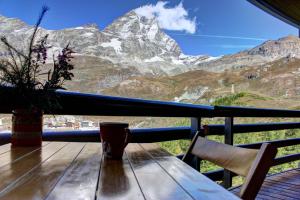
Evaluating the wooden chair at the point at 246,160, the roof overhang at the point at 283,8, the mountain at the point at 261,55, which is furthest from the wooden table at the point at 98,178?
the roof overhang at the point at 283,8

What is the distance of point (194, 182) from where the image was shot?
0.79m

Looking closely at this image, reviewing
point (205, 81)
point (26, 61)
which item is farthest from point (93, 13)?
point (26, 61)

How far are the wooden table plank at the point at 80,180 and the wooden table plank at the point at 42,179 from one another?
18 mm

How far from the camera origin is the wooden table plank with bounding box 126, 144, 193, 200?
26.7 inches

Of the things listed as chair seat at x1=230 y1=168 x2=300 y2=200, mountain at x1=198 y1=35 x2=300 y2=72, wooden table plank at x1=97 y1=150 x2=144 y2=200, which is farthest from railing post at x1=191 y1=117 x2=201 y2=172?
mountain at x1=198 y1=35 x2=300 y2=72

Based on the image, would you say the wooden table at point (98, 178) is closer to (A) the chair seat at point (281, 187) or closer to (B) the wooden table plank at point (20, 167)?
(B) the wooden table plank at point (20, 167)

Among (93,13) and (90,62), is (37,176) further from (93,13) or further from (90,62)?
(93,13)

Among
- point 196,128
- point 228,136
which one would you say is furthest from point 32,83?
point 228,136

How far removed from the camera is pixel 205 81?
4.49 meters

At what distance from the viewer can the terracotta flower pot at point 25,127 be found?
55.4 inches

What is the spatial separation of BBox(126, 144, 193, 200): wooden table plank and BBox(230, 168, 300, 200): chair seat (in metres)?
2.26

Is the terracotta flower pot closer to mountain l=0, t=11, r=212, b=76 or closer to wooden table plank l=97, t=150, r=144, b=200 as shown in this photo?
wooden table plank l=97, t=150, r=144, b=200

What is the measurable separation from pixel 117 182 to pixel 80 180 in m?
0.09

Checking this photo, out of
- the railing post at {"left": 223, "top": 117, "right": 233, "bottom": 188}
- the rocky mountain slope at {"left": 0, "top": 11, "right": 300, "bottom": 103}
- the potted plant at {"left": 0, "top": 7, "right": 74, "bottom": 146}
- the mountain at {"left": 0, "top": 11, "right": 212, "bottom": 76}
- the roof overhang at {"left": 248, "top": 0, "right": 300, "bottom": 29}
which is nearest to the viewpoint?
the potted plant at {"left": 0, "top": 7, "right": 74, "bottom": 146}
